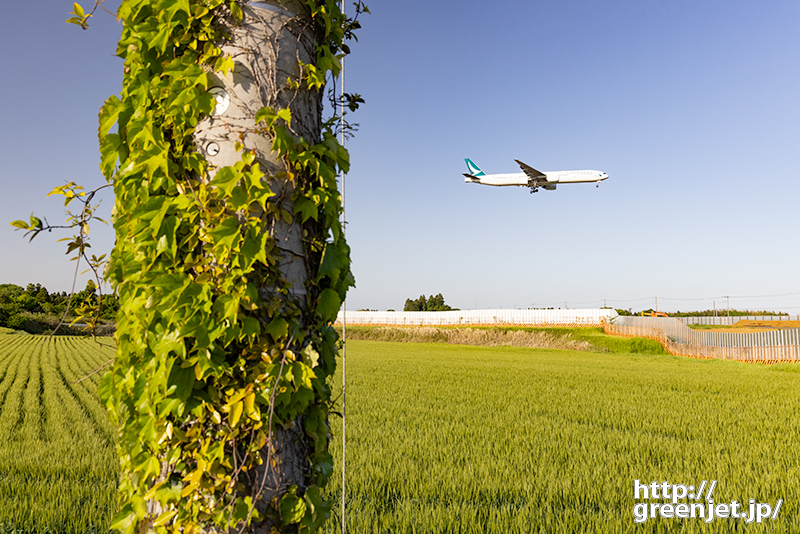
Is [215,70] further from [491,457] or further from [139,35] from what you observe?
[491,457]

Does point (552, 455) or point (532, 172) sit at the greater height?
point (532, 172)

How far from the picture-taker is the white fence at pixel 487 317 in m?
49.4

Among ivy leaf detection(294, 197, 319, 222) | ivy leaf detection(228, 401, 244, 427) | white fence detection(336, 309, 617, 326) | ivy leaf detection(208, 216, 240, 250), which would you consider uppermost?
ivy leaf detection(294, 197, 319, 222)

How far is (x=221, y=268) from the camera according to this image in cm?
173

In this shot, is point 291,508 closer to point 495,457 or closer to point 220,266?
point 220,266

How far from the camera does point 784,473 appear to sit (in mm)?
4945

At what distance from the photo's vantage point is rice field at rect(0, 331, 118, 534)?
3.55 metres

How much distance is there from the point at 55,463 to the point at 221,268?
16.3 feet

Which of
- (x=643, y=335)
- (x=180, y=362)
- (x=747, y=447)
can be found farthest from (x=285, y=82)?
(x=643, y=335)

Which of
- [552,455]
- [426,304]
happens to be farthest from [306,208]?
[426,304]

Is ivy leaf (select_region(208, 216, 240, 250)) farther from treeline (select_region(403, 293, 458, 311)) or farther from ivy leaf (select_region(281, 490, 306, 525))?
treeline (select_region(403, 293, 458, 311))

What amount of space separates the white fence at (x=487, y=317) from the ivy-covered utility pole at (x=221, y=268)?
45936 millimetres

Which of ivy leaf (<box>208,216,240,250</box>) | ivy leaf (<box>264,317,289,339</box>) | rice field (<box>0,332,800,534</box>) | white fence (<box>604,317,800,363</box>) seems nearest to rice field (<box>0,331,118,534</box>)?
rice field (<box>0,332,800,534</box>)

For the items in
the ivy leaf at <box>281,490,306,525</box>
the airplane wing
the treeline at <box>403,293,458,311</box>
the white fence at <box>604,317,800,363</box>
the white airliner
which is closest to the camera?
the ivy leaf at <box>281,490,306,525</box>
